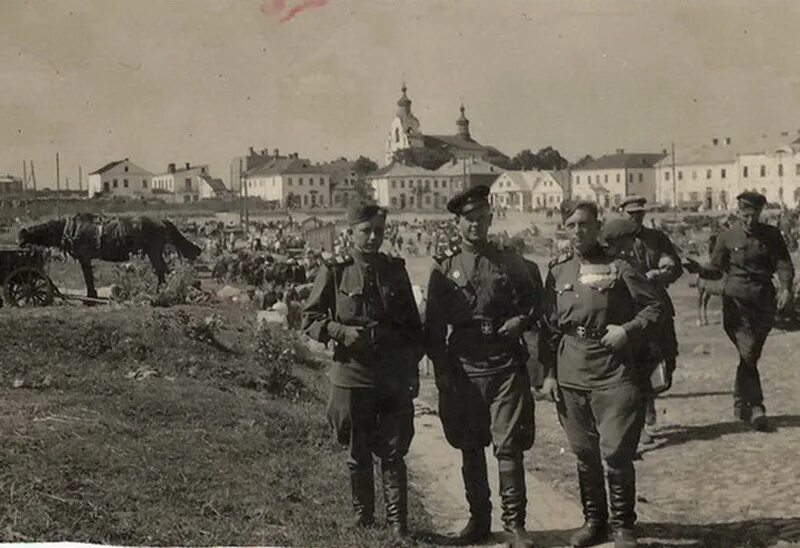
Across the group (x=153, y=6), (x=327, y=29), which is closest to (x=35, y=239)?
(x=153, y=6)

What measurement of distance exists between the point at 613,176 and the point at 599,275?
1715mm

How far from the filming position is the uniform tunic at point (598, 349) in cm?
316

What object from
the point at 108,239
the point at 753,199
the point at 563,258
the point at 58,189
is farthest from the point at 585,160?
the point at 108,239

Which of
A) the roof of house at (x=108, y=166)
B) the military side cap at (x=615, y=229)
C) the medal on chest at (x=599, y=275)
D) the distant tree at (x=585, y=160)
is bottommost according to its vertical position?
the medal on chest at (x=599, y=275)

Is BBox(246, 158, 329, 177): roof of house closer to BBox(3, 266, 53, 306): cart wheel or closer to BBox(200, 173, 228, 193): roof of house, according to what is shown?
BBox(200, 173, 228, 193): roof of house

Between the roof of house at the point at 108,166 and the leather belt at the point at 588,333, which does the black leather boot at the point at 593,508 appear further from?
the roof of house at the point at 108,166

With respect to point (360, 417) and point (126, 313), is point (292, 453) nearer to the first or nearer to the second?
point (360, 417)

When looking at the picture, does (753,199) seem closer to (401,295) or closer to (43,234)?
(401,295)

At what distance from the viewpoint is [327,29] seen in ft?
14.5

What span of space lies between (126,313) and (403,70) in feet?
9.01

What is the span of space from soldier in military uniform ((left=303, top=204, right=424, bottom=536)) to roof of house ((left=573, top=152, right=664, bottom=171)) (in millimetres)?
1881

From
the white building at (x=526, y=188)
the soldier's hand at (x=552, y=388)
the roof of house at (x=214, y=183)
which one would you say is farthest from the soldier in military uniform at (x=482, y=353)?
the roof of house at (x=214, y=183)

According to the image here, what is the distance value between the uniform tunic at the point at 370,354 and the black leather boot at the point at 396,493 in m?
0.05

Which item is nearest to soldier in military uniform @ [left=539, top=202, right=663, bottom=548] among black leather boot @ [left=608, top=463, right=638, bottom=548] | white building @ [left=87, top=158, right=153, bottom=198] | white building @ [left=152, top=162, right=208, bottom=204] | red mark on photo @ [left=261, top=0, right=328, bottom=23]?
black leather boot @ [left=608, top=463, right=638, bottom=548]
